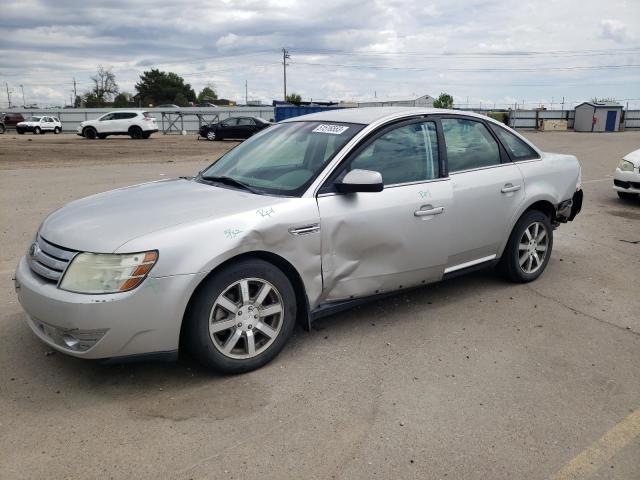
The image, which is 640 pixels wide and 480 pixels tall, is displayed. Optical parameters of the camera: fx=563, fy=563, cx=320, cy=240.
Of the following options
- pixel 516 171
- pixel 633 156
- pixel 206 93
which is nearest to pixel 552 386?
pixel 516 171

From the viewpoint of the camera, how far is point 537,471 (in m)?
2.65

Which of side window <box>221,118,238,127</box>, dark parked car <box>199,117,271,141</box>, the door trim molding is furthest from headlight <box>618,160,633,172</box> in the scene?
side window <box>221,118,238,127</box>

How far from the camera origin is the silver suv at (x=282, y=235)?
3.10 metres

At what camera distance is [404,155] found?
4258mm

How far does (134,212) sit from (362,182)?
1.45 meters

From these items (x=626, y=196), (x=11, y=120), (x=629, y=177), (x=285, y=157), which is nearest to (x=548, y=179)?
(x=285, y=157)

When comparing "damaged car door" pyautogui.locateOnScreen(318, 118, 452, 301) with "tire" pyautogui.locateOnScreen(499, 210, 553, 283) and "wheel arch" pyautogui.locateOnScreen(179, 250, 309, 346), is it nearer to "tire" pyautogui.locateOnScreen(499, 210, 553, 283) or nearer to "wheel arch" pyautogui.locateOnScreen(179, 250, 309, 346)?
"wheel arch" pyautogui.locateOnScreen(179, 250, 309, 346)

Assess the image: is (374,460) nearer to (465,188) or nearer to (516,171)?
(465,188)

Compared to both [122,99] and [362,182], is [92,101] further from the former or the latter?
[362,182]

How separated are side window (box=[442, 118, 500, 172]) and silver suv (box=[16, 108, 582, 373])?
0.04 ft

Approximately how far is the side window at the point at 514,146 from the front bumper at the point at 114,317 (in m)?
3.14

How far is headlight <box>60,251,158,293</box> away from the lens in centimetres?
304

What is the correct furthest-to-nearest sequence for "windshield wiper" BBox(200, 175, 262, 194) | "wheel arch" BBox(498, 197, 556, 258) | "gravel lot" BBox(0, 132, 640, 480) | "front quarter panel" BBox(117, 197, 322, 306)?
"wheel arch" BBox(498, 197, 556, 258) < "windshield wiper" BBox(200, 175, 262, 194) < "front quarter panel" BBox(117, 197, 322, 306) < "gravel lot" BBox(0, 132, 640, 480)

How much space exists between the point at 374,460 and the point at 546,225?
342 centimetres
